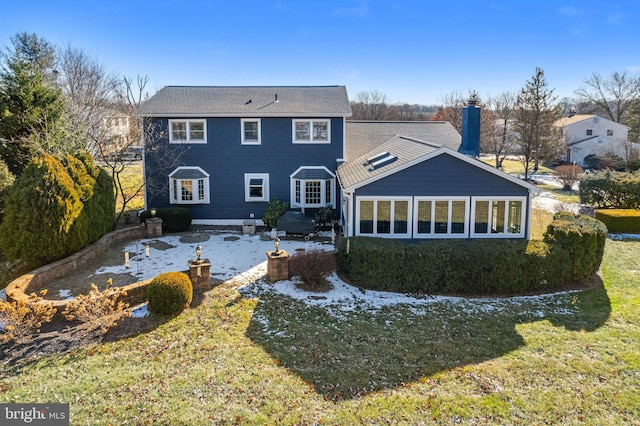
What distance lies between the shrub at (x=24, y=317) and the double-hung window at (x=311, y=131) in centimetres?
1295

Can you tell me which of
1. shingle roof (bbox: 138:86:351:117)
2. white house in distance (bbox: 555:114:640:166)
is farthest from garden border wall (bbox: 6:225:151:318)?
white house in distance (bbox: 555:114:640:166)

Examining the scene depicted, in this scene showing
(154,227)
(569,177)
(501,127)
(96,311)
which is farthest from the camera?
(501,127)

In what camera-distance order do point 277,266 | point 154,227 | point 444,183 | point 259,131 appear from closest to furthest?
1. point 277,266
2. point 444,183
3. point 154,227
4. point 259,131

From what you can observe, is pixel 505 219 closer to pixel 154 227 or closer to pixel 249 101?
pixel 249 101

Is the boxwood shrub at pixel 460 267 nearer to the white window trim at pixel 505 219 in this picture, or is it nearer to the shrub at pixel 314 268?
the shrub at pixel 314 268

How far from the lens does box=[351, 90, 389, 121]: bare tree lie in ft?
199

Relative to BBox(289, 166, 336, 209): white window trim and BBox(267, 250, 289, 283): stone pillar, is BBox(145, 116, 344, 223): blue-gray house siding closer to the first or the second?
BBox(289, 166, 336, 209): white window trim

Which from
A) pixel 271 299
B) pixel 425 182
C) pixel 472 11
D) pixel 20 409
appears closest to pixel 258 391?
pixel 20 409

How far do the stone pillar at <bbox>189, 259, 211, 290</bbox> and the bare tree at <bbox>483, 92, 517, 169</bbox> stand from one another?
103ft

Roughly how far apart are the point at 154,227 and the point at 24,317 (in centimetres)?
909

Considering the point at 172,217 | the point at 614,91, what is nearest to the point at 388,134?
the point at 172,217

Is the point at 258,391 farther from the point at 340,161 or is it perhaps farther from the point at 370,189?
the point at 340,161

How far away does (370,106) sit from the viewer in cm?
6306

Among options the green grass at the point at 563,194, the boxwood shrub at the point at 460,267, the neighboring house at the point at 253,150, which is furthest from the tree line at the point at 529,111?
the boxwood shrub at the point at 460,267
